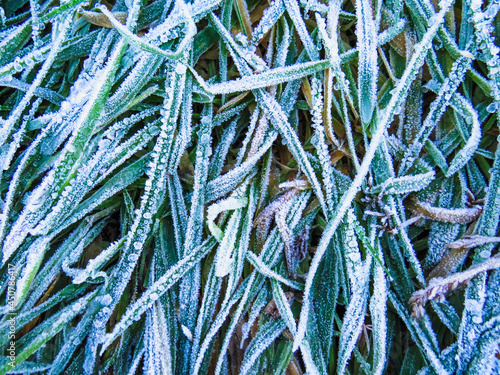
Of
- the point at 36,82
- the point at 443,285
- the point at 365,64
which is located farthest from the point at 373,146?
the point at 36,82

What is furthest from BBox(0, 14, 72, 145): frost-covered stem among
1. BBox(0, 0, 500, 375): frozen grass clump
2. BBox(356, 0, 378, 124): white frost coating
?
BBox(356, 0, 378, 124): white frost coating

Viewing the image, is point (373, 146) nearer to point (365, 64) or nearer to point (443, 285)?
point (365, 64)

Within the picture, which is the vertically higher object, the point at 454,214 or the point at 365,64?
the point at 365,64

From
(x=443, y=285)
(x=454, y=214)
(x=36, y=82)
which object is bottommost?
(x=443, y=285)

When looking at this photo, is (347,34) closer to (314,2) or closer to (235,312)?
(314,2)

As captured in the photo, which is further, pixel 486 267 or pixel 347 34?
pixel 347 34

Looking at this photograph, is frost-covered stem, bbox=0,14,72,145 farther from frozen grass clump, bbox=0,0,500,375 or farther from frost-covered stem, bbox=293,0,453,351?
frost-covered stem, bbox=293,0,453,351

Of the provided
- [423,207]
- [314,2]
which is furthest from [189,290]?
[314,2]

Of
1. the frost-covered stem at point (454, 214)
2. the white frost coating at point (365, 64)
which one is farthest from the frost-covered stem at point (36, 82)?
the frost-covered stem at point (454, 214)
